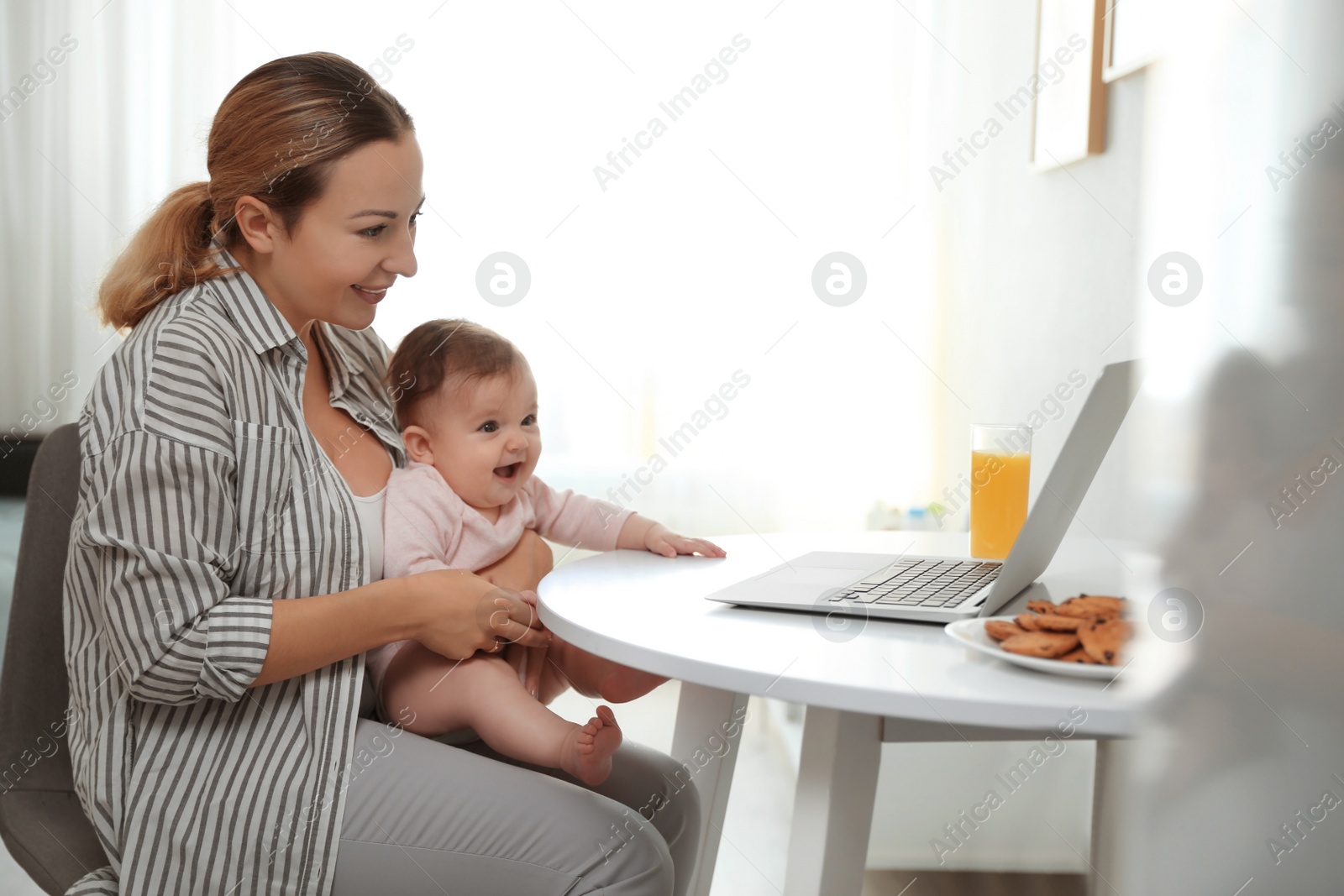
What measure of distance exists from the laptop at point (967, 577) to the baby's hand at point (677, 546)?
0.47 feet

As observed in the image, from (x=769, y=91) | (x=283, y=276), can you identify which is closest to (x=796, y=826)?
(x=283, y=276)

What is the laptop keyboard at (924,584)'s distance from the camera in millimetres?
827

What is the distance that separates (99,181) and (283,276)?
2335 millimetres

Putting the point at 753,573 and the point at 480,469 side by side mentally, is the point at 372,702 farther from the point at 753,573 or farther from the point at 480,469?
the point at 753,573

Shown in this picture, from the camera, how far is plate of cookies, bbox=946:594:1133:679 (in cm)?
56

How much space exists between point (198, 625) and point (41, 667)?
9.6 inches

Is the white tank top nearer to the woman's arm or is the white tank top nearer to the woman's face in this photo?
the woman's arm

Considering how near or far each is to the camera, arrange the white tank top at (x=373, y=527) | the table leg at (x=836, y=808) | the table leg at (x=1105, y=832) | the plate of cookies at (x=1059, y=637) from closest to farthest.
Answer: the table leg at (x=1105, y=832) → the plate of cookies at (x=1059, y=637) → the table leg at (x=836, y=808) → the white tank top at (x=373, y=527)

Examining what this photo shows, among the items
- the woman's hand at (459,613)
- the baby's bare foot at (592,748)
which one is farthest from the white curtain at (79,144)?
the baby's bare foot at (592,748)

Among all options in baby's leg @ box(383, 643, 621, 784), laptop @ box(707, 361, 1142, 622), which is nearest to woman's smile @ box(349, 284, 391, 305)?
baby's leg @ box(383, 643, 621, 784)

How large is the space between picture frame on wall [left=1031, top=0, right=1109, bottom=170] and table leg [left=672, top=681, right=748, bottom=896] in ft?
4.46

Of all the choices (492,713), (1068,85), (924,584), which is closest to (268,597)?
(492,713)

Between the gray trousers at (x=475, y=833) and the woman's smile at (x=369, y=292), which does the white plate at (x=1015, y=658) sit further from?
the woman's smile at (x=369, y=292)

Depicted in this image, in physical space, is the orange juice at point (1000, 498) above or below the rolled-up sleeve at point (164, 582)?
above
